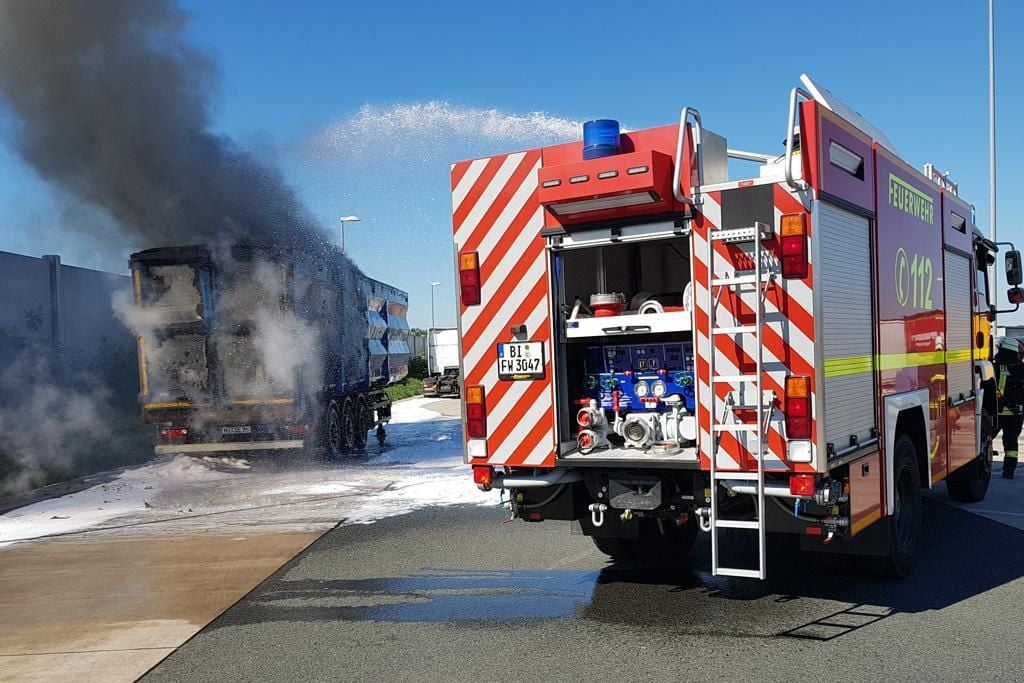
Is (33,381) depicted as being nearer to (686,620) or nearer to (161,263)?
(161,263)

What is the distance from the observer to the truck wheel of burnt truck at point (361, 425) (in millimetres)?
17047

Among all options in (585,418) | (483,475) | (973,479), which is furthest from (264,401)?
(973,479)

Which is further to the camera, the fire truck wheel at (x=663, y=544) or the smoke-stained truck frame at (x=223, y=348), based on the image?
the smoke-stained truck frame at (x=223, y=348)

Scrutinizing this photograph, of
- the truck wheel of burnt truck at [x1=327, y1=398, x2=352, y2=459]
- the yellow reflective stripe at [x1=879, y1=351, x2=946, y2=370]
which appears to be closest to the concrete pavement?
the yellow reflective stripe at [x1=879, y1=351, x2=946, y2=370]

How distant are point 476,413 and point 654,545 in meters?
1.82

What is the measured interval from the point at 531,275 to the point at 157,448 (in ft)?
32.7

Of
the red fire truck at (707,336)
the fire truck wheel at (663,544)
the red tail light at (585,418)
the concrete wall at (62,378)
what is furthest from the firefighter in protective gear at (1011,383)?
the concrete wall at (62,378)

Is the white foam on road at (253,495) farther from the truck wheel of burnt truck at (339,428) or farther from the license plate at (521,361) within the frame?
the license plate at (521,361)

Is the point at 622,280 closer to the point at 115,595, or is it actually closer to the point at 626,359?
the point at 626,359

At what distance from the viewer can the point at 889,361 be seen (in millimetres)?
5914

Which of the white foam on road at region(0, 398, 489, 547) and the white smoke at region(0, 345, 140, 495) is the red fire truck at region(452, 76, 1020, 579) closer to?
the white foam on road at region(0, 398, 489, 547)

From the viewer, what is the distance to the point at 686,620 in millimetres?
5488

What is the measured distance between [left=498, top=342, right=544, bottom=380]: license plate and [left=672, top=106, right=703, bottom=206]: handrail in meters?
1.34

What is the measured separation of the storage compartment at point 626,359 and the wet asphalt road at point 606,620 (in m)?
1.01
